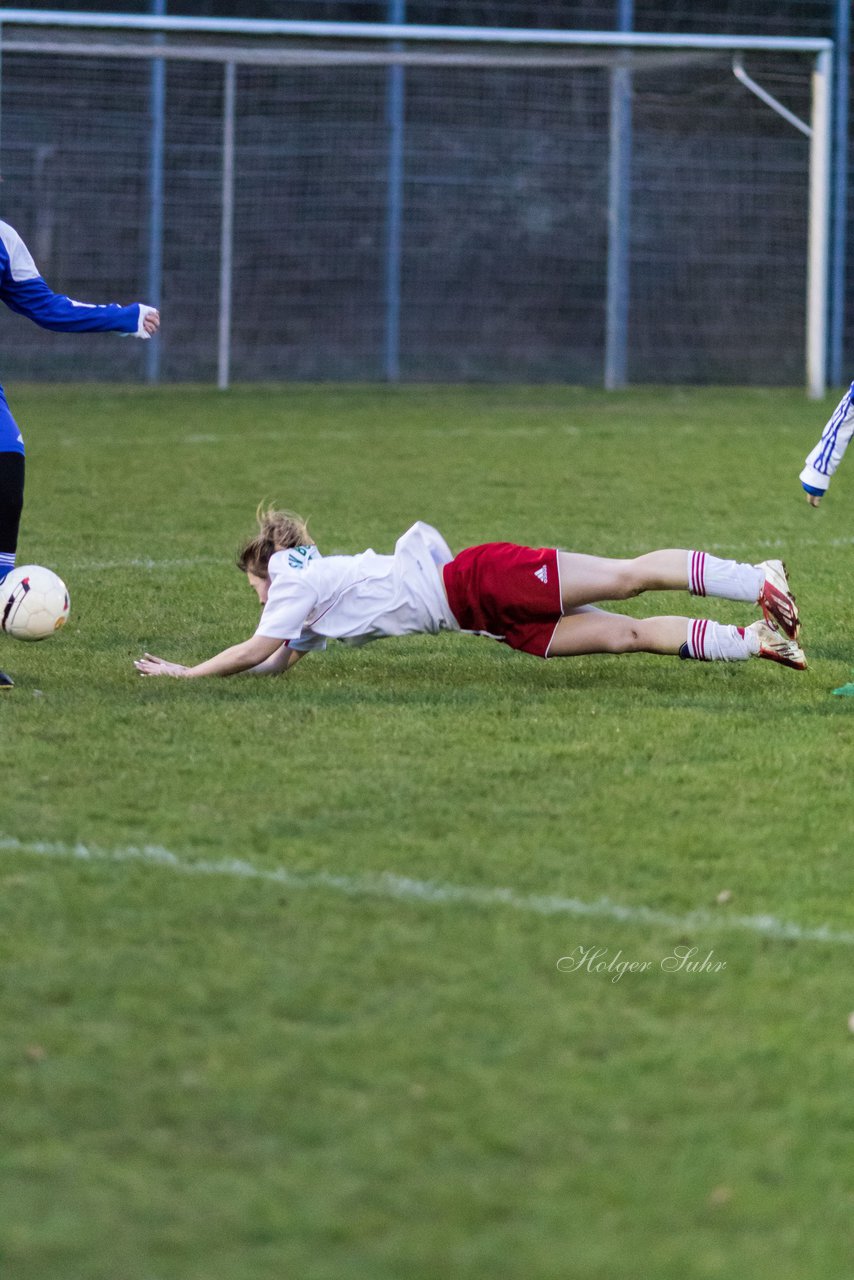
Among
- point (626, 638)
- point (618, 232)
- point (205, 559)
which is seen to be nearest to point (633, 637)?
point (626, 638)

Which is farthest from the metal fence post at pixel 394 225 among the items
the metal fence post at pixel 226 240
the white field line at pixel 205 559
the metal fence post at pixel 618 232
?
the white field line at pixel 205 559

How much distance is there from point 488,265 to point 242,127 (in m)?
3.17

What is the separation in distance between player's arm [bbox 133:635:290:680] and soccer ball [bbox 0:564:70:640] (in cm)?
32

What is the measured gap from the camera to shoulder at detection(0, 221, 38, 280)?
6.18 m

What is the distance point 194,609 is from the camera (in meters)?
7.42

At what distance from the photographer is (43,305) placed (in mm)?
6320

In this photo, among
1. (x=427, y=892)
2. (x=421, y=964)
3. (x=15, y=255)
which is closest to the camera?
(x=421, y=964)

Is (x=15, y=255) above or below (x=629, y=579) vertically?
above

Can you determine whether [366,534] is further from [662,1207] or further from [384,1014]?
[662,1207]

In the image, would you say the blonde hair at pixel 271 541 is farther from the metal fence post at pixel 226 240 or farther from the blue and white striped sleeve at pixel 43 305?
the metal fence post at pixel 226 240

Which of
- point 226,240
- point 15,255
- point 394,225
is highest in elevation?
point 394,225

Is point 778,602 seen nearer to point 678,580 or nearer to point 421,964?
point 678,580

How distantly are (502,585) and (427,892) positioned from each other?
6.87 feet

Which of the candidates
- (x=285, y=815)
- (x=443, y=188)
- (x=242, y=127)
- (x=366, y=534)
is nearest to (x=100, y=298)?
(x=242, y=127)
